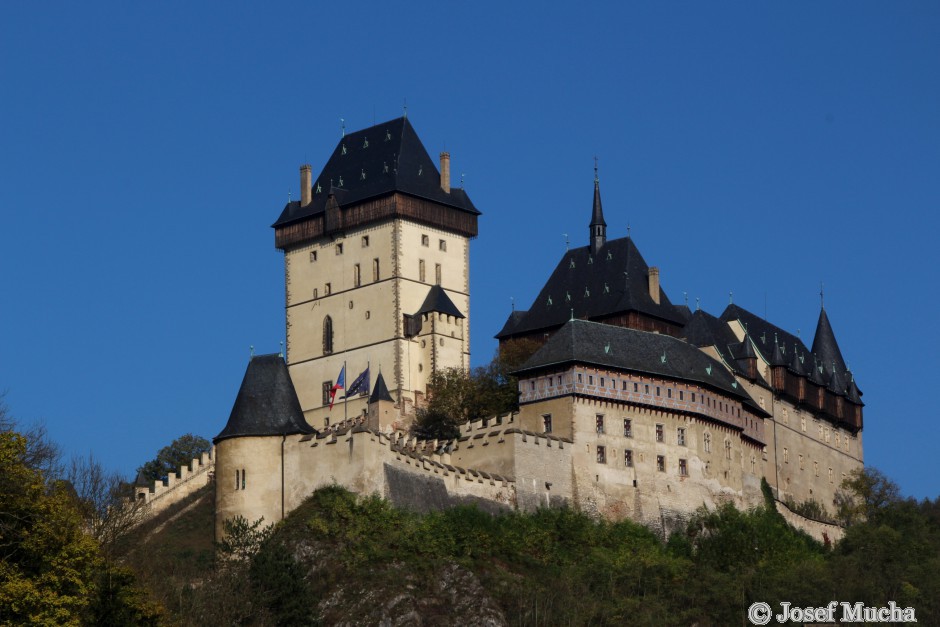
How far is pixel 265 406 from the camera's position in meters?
74.0

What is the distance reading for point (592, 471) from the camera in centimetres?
8012

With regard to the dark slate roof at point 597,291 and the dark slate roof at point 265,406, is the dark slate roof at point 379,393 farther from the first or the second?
the dark slate roof at point 265,406

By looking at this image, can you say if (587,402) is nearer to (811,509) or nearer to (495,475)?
(495,475)

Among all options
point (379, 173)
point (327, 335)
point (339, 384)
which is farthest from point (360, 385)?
point (379, 173)

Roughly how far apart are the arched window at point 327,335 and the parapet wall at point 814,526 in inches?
864

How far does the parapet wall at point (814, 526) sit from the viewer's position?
293ft

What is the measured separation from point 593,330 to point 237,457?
18648 millimetres

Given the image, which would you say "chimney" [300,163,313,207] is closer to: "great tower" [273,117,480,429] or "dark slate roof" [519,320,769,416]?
"great tower" [273,117,480,429]

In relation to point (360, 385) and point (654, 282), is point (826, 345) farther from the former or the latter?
point (360, 385)

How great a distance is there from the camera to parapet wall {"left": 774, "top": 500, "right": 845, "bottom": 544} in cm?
8938

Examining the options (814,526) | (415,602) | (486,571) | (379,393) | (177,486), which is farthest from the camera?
(814,526)

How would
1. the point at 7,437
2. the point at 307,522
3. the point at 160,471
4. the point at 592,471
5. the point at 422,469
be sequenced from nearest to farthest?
1. the point at 7,437
2. the point at 307,522
3. the point at 422,469
4. the point at 592,471
5. the point at 160,471

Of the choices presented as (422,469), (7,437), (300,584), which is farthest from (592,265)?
(7,437)

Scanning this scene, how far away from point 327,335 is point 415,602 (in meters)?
29.2
